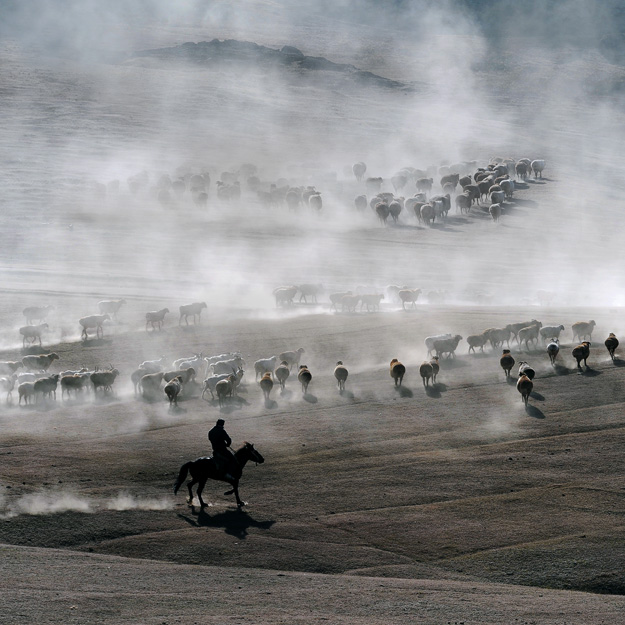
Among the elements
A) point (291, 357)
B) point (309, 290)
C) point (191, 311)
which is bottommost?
point (291, 357)

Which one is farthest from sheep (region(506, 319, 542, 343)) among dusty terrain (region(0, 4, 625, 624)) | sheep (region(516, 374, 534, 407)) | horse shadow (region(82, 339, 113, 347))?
horse shadow (region(82, 339, 113, 347))

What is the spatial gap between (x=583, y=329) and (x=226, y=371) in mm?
13738

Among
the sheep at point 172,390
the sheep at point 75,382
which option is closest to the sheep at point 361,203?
the sheep at point 75,382

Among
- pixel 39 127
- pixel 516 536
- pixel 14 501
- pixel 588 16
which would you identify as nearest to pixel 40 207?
pixel 39 127

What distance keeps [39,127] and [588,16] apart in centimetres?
12393

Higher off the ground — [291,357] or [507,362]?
[291,357]

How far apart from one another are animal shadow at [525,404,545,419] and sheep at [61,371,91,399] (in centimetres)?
1464

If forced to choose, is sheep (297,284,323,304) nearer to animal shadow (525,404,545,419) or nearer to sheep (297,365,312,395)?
sheep (297,365,312,395)

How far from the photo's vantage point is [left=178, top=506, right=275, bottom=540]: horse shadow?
1923 centimetres

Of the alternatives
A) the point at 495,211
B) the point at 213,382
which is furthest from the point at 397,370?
the point at 495,211

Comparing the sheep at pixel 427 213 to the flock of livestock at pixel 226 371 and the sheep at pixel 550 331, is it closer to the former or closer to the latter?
the flock of livestock at pixel 226 371

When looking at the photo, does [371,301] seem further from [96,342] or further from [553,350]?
[553,350]

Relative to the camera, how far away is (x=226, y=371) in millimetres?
32562

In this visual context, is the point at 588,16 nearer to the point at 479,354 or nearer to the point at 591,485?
the point at 479,354
